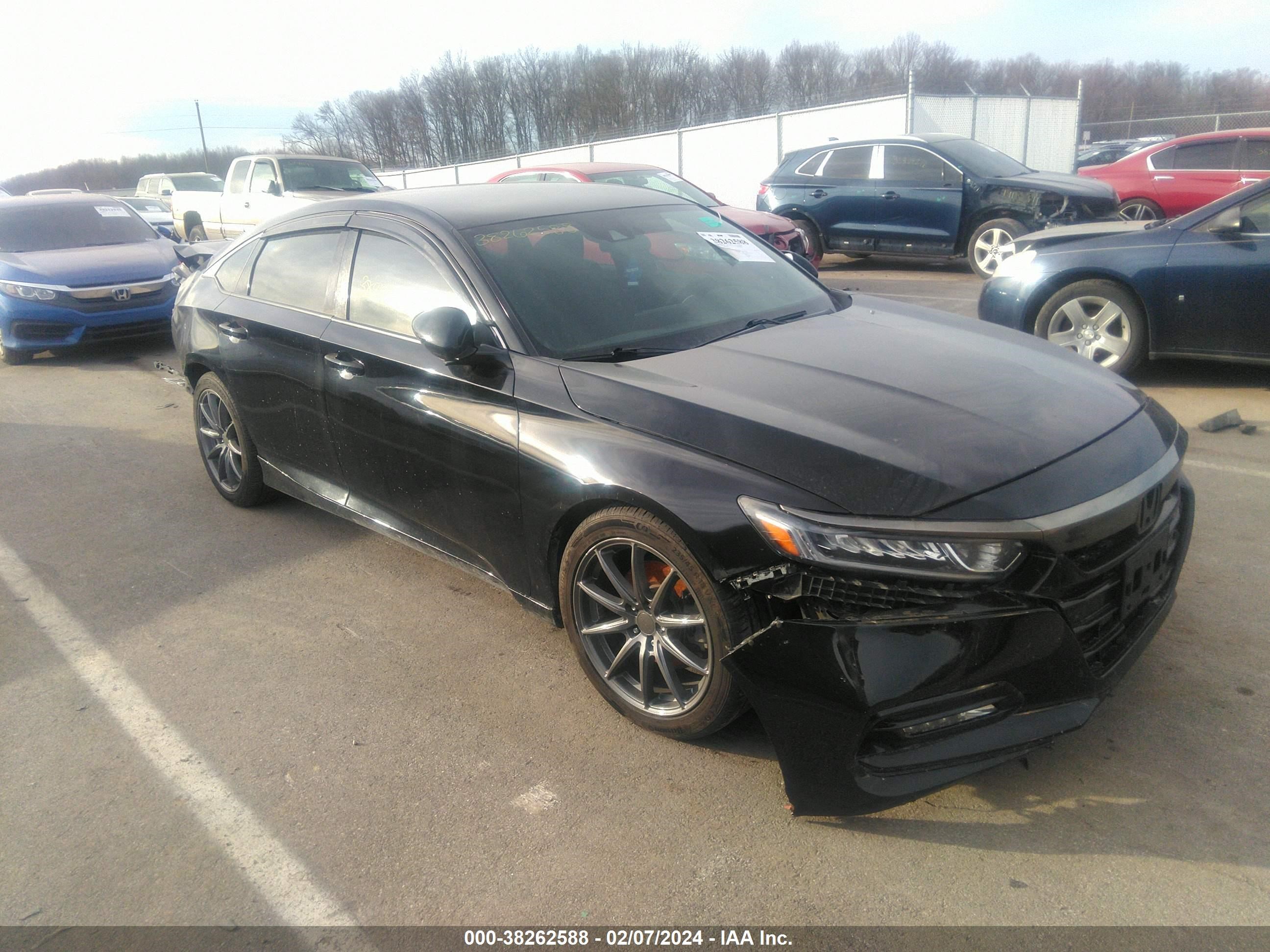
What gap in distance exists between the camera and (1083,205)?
36.6 ft

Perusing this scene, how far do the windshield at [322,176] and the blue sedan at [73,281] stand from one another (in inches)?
165

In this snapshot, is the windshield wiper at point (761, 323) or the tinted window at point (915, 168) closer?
the windshield wiper at point (761, 323)

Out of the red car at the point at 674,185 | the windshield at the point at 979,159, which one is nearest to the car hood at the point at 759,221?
the red car at the point at 674,185

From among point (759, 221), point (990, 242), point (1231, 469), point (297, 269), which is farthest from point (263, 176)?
point (1231, 469)

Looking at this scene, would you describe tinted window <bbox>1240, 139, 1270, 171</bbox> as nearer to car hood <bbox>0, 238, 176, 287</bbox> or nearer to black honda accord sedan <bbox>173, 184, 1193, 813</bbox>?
black honda accord sedan <bbox>173, 184, 1193, 813</bbox>

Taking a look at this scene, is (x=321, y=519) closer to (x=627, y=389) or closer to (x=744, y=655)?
(x=627, y=389)

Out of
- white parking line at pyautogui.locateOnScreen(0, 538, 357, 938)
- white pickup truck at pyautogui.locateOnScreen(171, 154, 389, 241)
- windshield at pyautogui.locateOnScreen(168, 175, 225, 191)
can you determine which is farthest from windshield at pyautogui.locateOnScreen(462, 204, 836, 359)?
windshield at pyautogui.locateOnScreen(168, 175, 225, 191)

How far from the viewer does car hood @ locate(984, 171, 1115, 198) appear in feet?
36.6

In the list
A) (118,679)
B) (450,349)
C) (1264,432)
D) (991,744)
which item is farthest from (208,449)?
(1264,432)

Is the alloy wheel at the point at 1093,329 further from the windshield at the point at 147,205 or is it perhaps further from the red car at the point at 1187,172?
the windshield at the point at 147,205

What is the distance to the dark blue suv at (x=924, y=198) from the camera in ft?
37.5

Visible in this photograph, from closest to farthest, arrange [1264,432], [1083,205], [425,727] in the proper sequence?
[425,727] → [1264,432] → [1083,205]

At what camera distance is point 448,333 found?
10.4 feet

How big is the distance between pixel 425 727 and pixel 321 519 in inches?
88.7
